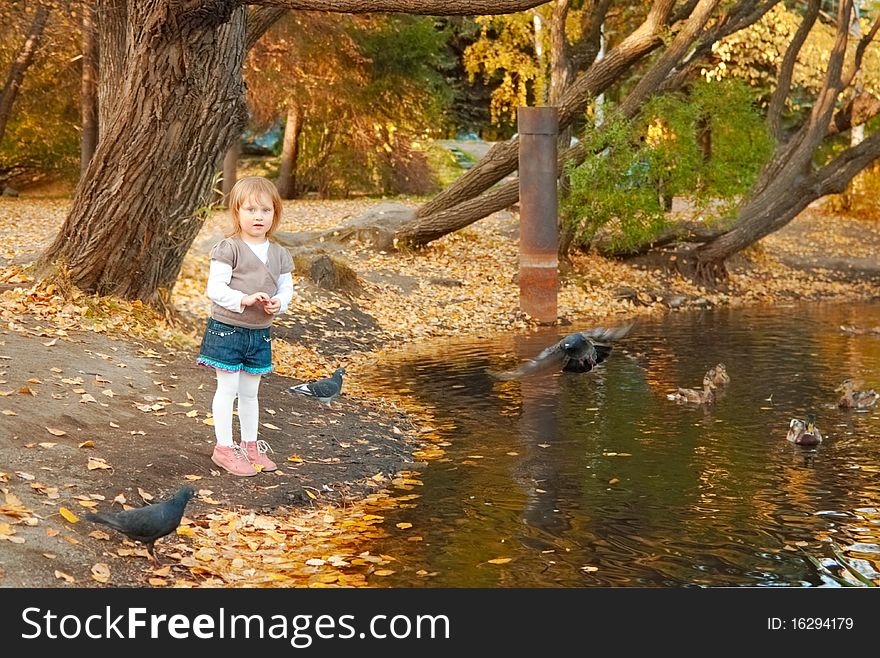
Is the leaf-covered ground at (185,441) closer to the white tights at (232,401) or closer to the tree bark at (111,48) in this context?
the white tights at (232,401)

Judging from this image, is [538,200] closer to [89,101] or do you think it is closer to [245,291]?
[245,291]

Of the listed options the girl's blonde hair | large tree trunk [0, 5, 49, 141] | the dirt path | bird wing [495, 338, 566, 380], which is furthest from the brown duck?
large tree trunk [0, 5, 49, 141]

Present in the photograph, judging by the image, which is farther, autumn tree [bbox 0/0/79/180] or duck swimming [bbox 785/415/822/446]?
autumn tree [bbox 0/0/79/180]

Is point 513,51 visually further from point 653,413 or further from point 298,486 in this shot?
point 298,486

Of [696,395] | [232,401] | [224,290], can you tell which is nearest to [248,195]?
[224,290]

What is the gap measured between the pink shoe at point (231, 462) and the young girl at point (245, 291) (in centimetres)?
24

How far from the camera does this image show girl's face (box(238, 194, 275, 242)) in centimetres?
799

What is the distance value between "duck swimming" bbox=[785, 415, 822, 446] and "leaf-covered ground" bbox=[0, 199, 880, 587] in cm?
317

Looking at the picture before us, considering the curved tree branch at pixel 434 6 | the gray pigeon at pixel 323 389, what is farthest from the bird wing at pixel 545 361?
the curved tree branch at pixel 434 6

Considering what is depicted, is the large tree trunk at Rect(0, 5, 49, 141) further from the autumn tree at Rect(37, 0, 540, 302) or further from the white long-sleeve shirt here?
the white long-sleeve shirt

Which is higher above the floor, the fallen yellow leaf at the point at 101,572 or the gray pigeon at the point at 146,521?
the gray pigeon at the point at 146,521

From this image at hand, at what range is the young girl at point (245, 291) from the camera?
26.3ft

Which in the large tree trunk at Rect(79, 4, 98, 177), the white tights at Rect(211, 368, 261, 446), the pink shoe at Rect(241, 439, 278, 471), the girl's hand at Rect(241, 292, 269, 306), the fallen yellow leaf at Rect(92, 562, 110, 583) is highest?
the large tree trunk at Rect(79, 4, 98, 177)

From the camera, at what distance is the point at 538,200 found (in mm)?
19062
